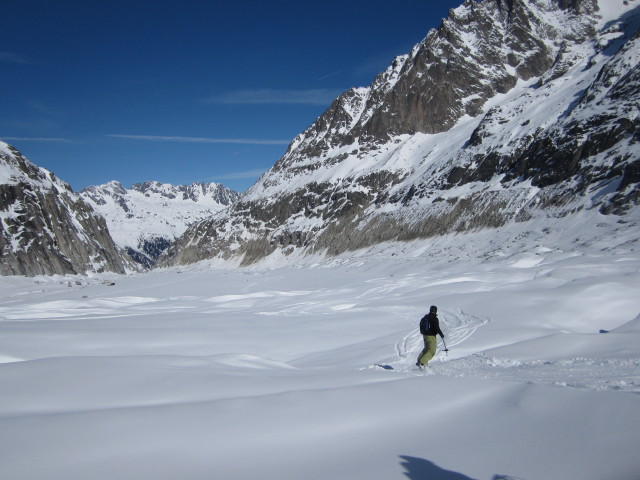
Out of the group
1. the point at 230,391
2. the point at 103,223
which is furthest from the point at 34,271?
the point at 230,391

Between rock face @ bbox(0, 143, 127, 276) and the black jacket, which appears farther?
rock face @ bbox(0, 143, 127, 276)

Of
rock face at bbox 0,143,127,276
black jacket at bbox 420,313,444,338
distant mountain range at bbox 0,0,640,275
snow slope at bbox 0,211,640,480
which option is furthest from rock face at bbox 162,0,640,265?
snow slope at bbox 0,211,640,480

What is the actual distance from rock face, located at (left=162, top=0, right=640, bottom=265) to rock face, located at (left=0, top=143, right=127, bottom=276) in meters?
43.4

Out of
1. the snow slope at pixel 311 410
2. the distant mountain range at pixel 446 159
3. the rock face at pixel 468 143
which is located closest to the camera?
the snow slope at pixel 311 410

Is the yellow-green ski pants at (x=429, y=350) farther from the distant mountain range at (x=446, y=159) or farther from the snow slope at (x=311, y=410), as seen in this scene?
the distant mountain range at (x=446, y=159)

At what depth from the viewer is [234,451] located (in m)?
4.14

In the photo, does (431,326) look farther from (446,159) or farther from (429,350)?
(446,159)

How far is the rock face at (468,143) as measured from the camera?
65.1 meters

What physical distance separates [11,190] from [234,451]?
333 ft

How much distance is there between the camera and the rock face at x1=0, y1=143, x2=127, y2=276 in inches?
3201

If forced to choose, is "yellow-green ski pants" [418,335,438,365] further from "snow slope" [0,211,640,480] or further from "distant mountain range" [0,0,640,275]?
"distant mountain range" [0,0,640,275]

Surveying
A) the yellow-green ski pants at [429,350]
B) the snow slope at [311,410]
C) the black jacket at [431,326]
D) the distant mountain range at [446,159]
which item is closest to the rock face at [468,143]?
the distant mountain range at [446,159]

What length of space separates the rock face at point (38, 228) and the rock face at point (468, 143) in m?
43.4

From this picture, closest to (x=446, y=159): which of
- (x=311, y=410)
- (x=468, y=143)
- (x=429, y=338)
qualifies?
(x=468, y=143)
